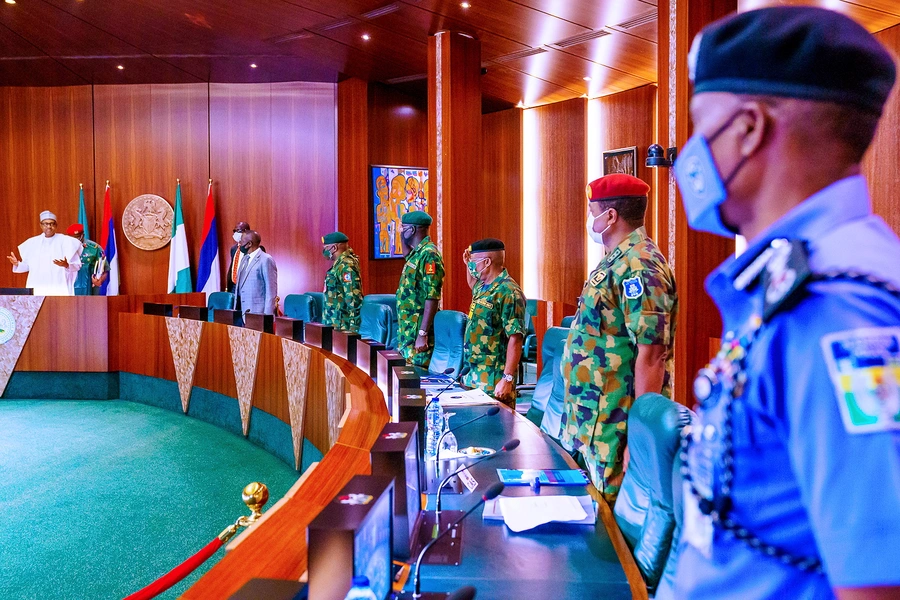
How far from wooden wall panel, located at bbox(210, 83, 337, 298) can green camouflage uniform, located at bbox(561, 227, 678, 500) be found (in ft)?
22.4

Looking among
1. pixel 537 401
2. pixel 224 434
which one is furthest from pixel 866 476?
pixel 224 434

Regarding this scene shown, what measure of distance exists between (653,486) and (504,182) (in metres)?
8.46

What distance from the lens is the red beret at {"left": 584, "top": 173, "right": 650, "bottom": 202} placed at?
7.74 ft

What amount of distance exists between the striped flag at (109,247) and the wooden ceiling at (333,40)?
159 centimetres

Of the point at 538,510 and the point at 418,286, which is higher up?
the point at 418,286

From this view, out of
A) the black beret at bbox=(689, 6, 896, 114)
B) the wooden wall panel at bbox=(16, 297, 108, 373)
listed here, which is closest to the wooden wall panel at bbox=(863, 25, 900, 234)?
the black beret at bbox=(689, 6, 896, 114)

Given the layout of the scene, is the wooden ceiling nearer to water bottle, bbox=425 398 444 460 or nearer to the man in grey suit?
the man in grey suit

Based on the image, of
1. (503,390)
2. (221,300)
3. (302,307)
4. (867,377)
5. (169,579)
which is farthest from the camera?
(221,300)

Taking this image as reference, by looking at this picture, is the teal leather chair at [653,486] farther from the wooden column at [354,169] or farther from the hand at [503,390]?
the wooden column at [354,169]

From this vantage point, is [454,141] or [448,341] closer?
[448,341]

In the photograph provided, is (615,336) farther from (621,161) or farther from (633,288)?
(621,161)

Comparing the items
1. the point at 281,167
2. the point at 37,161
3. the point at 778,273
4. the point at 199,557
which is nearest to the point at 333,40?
the point at 281,167

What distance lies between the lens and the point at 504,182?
9.70 metres

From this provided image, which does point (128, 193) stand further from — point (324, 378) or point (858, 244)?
point (858, 244)
